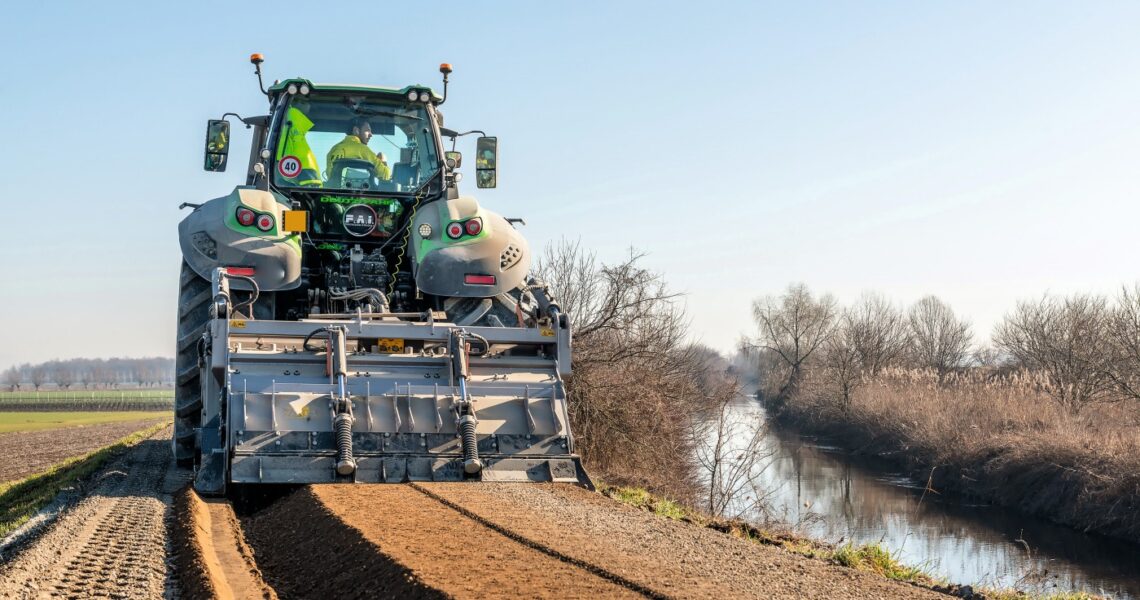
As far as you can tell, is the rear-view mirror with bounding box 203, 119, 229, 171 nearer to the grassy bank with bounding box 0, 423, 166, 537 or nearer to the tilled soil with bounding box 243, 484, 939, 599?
the grassy bank with bounding box 0, 423, 166, 537

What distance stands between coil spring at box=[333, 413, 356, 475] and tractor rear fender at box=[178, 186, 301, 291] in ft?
6.47

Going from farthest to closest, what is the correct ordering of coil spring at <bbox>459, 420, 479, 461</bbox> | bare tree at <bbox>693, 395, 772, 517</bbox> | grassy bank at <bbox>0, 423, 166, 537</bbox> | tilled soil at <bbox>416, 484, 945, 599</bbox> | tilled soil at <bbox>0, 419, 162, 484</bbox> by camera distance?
1. tilled soil at <bbox>0, 419, 162, 484</bbox>
2. bare tree at <bbox>693, 395, 772, 517</bbox>
3. grassy bank at <bbox>0, 423, 166, 537</bbox>
4. coil spring at <bbox>459, 420, 479, 461</bbox>
5. tilled soil at <bbox>416, 484, 945, 599</bbox>

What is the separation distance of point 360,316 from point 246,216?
1.42 meters

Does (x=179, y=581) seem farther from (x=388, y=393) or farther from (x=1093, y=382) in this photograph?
(x=1093, y=382)

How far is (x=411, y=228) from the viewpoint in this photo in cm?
1042

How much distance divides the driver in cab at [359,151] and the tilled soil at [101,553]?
3.41 m

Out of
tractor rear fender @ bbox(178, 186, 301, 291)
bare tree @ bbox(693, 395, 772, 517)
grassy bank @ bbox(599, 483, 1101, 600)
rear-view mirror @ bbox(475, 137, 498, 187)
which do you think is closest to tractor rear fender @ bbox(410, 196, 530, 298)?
rear-view mirror @ bbox(475, 137, 498, 187)

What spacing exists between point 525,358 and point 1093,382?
2574cm

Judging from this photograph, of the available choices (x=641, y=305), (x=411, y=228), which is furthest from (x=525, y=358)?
(x=641, y=305)

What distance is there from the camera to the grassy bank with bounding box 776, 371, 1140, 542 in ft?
64.2

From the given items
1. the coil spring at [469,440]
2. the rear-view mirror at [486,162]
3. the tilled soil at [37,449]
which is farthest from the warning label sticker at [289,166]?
the tilled soil at [37,449]

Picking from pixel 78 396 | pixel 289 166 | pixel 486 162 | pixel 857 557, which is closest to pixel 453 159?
pixel 486 162

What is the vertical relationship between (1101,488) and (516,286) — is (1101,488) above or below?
below

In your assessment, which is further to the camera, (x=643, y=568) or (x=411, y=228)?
(x=411, y=228)
